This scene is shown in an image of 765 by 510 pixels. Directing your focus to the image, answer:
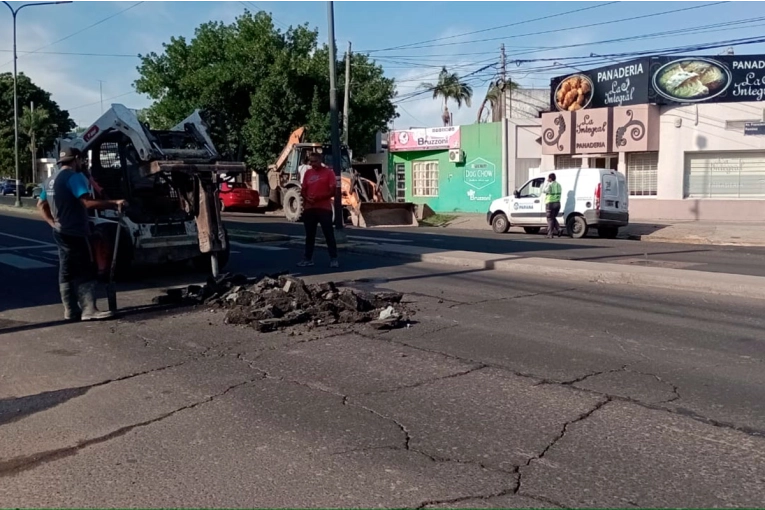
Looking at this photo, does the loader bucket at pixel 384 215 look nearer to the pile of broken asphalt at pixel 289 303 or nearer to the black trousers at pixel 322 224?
the black trousers at pixel 322 224

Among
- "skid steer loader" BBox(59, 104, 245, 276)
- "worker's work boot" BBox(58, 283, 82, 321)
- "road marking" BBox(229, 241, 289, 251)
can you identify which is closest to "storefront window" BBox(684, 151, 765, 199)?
"road marking" BBox(229, 241, 289, 251)

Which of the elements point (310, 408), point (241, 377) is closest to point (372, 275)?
point (241, 377)

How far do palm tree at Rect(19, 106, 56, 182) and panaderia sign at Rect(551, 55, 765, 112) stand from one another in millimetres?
57397

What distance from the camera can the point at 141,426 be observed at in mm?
5090

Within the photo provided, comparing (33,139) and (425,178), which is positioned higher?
(33,139)

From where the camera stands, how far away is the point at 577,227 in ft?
69.8

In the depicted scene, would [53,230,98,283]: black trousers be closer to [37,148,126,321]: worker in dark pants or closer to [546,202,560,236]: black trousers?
[37,148,126,321]: worker in dark pants

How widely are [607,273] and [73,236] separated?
7.28 m

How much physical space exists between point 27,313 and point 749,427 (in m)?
7.91

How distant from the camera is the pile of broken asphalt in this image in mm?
8070

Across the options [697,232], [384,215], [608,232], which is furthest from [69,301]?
[697,232]

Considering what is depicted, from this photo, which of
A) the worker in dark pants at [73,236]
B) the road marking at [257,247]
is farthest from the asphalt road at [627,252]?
the worker in dark pants at [73,236]

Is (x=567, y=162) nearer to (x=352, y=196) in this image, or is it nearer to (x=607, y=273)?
(x=352, y=196)

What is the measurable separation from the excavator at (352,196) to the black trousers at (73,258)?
641 inches
